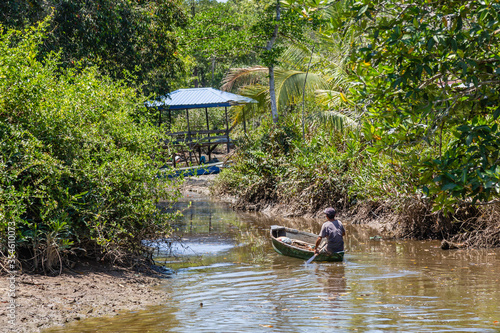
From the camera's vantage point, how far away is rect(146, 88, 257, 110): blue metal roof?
2670cm

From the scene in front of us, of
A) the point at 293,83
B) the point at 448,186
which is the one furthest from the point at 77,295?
the point at 293,83

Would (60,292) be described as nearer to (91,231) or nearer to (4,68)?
(91,231)

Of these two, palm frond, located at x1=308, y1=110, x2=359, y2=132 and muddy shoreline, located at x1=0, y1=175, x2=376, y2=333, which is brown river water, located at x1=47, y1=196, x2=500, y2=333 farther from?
palm frond, located at x1=308, y1=110, x2=359, y2=132

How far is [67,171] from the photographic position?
8406 millimetres

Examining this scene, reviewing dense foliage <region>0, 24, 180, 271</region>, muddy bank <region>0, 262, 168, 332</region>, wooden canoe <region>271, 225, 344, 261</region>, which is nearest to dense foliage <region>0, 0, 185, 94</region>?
dense foliage <region>0, 24, 180, 271</region>

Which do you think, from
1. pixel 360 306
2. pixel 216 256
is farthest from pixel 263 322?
pixel 216 256

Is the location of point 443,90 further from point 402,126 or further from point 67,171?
point 67,171

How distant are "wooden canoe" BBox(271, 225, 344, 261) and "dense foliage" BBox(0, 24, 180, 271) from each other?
3394mm

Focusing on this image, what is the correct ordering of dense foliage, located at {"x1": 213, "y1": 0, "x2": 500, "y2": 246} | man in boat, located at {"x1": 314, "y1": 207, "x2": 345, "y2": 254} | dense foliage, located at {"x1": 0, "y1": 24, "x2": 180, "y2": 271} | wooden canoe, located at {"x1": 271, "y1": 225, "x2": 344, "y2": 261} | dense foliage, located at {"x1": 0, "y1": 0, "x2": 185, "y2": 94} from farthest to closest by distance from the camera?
dense foliage, located at {"x1": 0, "y1": 0, "x2": 185, "y2": 94} → wooden canoe, located at {"x1": 271, "y1": 225, "x2": 344, "y2": 261} → man in boat, located at {"x1": 314, "y1": 207, "x2": 345, "y2": 254} → dense foliage, located at {"x1": 0, "y1": 24, "x2": 180, "y2": 271} → dense foliage, located at {"x1": 213, "y1": 0, "x2": 500, "y2": 246}

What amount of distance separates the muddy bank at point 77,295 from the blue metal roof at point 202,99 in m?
18.3

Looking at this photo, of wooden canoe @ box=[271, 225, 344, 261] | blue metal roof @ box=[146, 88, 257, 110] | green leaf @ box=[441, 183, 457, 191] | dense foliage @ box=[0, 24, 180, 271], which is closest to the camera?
green leaf @ box=[441, 183, 457, 191]

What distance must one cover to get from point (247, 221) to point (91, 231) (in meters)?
10.2

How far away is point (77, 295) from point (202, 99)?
21.7m

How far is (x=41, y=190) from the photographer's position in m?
8.23
